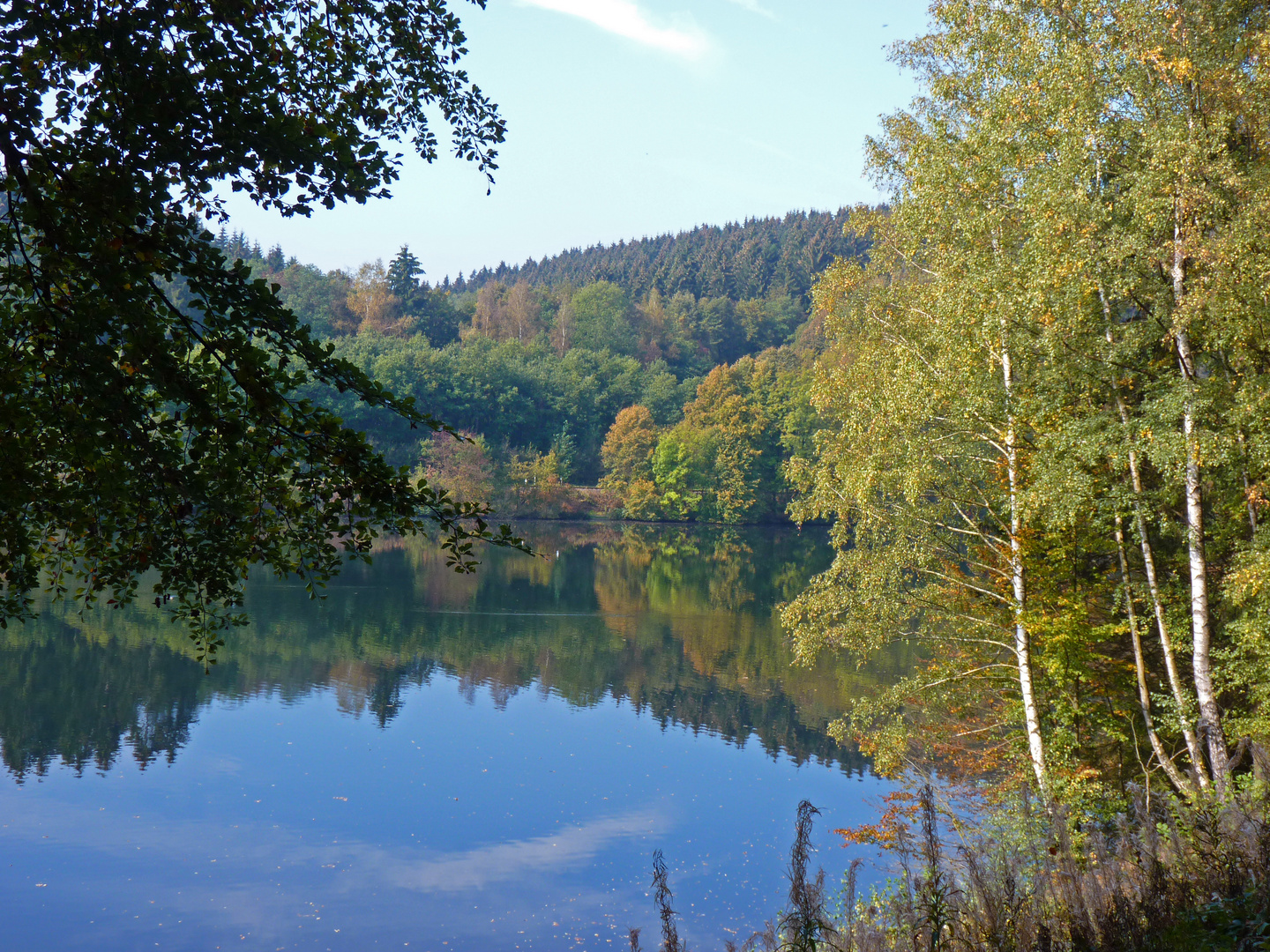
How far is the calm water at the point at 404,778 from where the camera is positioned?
10883 mm

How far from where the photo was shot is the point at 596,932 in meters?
10.7

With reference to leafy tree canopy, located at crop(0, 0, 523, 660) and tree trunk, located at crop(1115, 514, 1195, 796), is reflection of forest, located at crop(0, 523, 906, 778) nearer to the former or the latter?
tree trunk, located at crop(1115, 514, 1195, 796)

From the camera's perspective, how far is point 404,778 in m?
15.2

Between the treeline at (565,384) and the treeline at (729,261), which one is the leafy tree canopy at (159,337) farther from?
the treeline at (729,261)

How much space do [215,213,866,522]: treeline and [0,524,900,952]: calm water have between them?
24070 millimetres

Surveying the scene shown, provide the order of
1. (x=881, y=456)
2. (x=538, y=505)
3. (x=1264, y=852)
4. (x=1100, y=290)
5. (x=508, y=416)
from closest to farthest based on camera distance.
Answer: (x=1264, y=852) → (x=1100, y=290) → (x=881, y=456) → (x=538, y=505) → (x=508, y=416)

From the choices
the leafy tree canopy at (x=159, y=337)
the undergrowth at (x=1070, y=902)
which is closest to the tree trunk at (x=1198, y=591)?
the undergrowth at (x=1070, y=902)

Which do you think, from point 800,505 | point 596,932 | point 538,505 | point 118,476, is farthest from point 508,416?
point 118,476

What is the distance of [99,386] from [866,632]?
11453mm

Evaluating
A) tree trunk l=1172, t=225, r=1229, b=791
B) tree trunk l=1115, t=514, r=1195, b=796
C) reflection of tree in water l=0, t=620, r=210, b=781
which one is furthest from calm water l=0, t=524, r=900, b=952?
tree trunk l=1172, t=225, r=1229, b=791

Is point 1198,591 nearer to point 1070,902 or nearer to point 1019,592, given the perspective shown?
point 1019,592

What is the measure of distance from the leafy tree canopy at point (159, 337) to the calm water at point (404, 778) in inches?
308

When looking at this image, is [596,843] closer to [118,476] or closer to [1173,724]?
[1173,724]

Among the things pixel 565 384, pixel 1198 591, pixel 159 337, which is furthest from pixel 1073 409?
pixel 565 384
